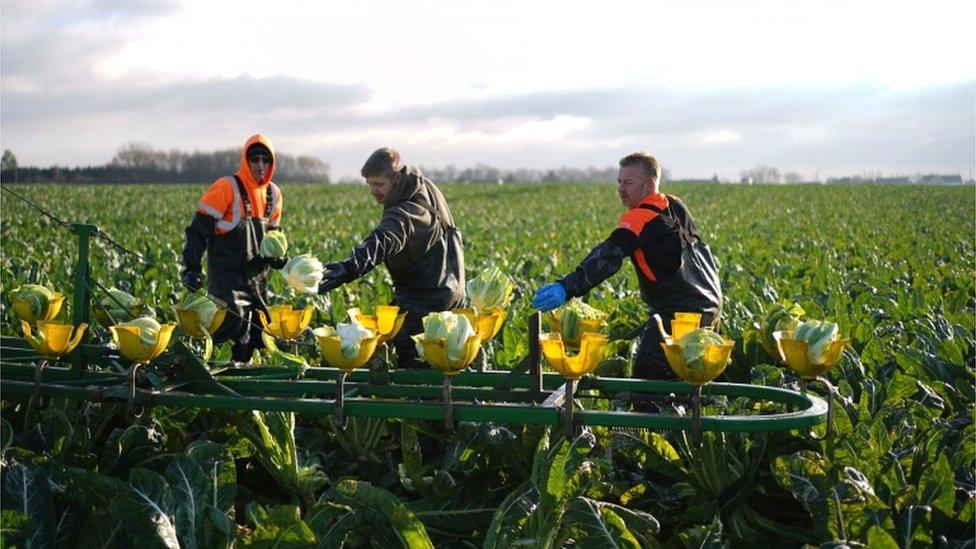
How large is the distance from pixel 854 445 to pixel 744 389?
44 cm

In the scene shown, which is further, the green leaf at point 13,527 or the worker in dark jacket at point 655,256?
the worker in dark jacket at point 655,256

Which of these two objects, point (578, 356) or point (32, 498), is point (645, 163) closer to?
point (578, 356)

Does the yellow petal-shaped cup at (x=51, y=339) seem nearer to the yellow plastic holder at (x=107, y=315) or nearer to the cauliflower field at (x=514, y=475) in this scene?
the cauliflower field at (x=514, y=475)

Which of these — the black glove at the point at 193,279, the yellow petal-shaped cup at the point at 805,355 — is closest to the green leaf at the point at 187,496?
the yellow petal-shaped cup at the point at 805,355

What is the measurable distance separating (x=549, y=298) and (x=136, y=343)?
5.47 ft

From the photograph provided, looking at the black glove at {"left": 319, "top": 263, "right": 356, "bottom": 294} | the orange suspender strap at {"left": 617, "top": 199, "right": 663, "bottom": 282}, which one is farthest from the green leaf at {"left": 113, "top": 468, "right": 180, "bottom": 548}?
the orange suspender strap at {"left": 617, "top": 199, "right": 663, "bottom": 282}

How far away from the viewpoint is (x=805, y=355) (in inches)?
127

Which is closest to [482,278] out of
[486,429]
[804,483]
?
[486,429]

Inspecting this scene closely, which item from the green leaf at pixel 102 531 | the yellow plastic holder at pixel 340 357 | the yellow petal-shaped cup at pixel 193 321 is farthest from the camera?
the yellow petal-shaped cup at pixel 193 321

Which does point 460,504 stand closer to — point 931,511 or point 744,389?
point 744,389

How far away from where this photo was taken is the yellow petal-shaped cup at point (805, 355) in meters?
3.18

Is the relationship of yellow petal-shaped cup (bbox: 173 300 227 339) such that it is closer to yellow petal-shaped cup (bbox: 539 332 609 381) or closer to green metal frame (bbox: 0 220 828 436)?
green metal frame (bbox: 0 220 828 436)

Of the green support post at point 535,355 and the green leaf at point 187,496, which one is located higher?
the green support post at point 535,355

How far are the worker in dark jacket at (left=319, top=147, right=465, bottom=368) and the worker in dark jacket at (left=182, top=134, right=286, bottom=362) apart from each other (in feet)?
3.74
